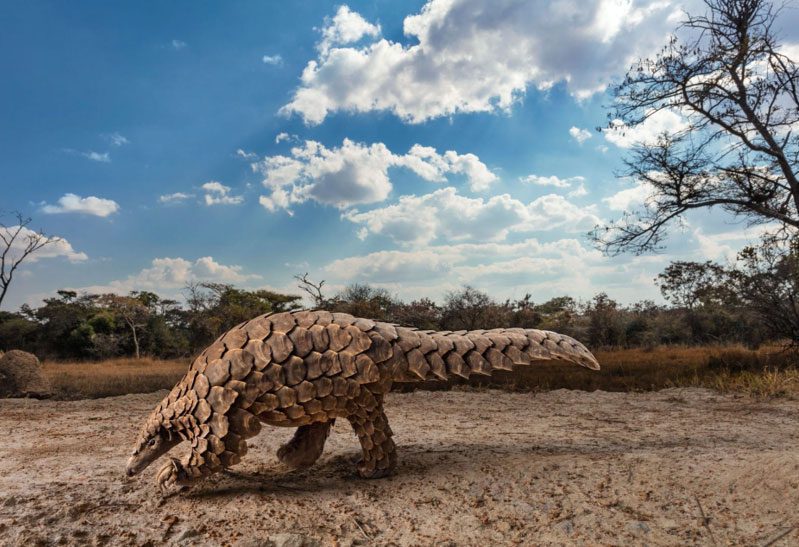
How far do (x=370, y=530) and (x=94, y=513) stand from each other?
6.53ft

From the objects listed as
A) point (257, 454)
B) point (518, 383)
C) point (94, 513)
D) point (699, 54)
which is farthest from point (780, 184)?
point (94, 513)

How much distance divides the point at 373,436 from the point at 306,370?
0.85 m

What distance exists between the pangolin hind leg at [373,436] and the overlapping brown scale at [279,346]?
2.06 ft

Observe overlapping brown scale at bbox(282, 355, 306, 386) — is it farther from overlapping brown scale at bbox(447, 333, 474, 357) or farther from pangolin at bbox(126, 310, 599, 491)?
overlapping brown scale at bbox(447, 333, 474, 357)

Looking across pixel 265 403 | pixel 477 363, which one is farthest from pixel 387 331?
pixel 265 403

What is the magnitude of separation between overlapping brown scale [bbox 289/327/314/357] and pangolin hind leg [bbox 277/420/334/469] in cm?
98

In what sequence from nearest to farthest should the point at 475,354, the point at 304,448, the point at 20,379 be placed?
the point at 475,354, the point at 304,448, the point at 20,379

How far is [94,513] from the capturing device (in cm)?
350

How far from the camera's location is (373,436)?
12.8 feet

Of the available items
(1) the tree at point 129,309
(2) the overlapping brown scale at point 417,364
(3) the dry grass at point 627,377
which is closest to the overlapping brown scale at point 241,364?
(2) the overlapping brown scale at point 417,364

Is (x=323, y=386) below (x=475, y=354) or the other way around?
below


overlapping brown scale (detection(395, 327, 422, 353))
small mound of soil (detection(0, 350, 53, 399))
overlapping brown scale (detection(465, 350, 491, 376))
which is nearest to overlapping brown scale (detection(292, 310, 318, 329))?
overlapping brown scale (detection(395, 327, 422, 353))

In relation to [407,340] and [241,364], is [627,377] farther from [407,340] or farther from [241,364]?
[241,364]

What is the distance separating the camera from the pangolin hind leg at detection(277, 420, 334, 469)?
13.9 feet
